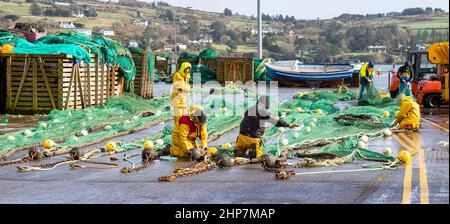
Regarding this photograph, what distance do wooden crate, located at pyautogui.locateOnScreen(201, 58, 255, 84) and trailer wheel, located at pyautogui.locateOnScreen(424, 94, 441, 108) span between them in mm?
18306

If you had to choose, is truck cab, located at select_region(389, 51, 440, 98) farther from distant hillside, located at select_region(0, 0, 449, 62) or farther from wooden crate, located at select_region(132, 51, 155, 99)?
distant hillside, located at select_region(0, 0, 449, 62)

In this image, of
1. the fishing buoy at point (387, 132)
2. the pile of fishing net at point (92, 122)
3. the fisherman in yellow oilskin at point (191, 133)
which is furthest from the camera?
the fishing buoy at point (387, 132)

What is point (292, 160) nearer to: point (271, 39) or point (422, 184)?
point (422, 184)

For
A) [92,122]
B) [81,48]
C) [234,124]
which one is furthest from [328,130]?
[81,48]

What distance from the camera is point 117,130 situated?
1639cm

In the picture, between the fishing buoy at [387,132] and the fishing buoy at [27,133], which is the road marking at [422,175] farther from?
the fishing buoy at [27,133]

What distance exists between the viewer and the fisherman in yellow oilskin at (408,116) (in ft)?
50.6

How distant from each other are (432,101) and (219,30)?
67.4 meters

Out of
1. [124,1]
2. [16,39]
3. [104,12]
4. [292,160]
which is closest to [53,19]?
[104,12]

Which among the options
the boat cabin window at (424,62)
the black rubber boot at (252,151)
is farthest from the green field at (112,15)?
the black rubber boot at (252,151)

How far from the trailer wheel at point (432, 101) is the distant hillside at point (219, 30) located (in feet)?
141

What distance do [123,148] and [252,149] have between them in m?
3.03

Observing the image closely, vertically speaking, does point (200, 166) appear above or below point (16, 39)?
below
